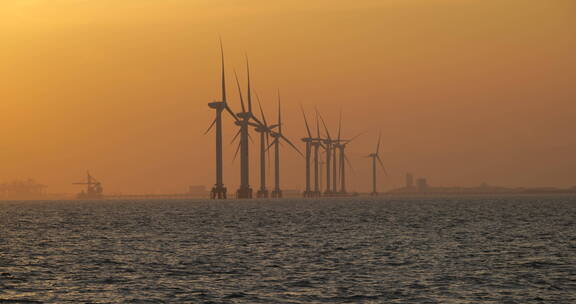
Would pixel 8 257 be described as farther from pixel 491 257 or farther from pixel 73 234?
pixel 491 257

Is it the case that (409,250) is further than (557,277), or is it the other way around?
(409,250)

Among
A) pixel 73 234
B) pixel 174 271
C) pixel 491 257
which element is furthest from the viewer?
pixel 73 234

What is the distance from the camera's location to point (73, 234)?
10150 cm

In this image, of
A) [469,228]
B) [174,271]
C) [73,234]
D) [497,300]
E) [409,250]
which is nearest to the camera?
[497,300]

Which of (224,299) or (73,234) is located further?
(73,234)

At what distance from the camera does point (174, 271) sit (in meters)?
57.0

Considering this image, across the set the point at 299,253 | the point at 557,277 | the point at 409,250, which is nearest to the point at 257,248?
the point at 299,253

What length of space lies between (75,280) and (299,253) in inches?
872

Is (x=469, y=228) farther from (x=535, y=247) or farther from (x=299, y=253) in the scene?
(x=299, y=253)

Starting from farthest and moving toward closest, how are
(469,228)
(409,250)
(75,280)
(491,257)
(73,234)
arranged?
(469,228), (73,234), (409,250), (491,257), (75,280)

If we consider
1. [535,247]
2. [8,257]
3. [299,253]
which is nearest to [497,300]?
[299,253]

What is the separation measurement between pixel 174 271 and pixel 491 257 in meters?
25.3

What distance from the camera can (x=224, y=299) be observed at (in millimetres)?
44375

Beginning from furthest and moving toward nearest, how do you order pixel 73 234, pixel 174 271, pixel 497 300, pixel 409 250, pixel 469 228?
1. pixel 469 228
2. pixel 73 234
3. pixel 409 250
4. pixel 174 271
5. pixel 497 300
